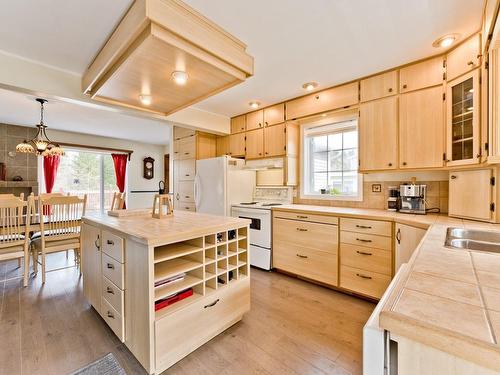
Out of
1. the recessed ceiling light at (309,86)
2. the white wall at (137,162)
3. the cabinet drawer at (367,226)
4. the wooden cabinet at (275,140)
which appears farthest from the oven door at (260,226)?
the white wall at (137,162)

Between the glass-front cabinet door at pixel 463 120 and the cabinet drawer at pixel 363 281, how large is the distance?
1.21m

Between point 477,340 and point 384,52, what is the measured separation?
2411 mm

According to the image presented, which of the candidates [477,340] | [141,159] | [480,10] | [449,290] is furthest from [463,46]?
[141,159]

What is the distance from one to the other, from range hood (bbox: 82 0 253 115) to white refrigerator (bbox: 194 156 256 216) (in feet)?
4.14

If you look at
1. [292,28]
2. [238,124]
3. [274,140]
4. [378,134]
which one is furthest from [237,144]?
[292,28]

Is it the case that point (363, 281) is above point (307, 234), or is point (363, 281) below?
below

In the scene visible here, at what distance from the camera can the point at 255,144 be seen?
3.71 meters

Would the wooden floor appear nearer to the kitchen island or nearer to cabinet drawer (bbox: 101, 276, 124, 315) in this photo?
the kitchen island

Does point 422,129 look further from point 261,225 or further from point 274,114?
point 261,225

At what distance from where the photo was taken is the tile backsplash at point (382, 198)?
235 centimetres

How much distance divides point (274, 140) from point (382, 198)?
5.31 feet

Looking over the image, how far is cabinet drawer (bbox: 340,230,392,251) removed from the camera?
2.18 meters

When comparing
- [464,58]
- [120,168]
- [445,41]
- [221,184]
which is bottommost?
[221,184]

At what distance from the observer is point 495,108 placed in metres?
1.56
